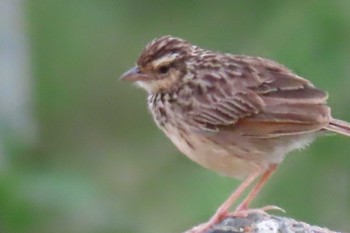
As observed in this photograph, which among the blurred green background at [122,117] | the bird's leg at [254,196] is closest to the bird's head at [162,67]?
the bird's leg at [254,196]

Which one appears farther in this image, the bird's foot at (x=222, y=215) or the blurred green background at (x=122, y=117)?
the blurred green background at (x=122, y=117)

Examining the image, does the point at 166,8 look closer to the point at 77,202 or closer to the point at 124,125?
the point at 124,125

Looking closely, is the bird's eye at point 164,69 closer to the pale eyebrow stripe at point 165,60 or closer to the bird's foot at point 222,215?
the pale eyebrow stripe at point 165,60

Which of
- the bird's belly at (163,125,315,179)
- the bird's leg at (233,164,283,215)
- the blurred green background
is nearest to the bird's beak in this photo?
the bird's belly at (163,125,315,179)

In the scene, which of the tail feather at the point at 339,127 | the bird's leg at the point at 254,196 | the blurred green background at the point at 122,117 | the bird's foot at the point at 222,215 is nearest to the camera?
the bird's foot at the point at 222,215

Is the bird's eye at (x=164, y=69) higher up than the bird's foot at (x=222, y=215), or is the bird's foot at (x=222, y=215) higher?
the bird's eye at (x=164, y=69)

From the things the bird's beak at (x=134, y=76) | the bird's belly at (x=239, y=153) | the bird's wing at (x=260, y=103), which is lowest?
the bird's belly at (x=239, y=153)

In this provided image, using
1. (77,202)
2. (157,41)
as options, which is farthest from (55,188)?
(157,41)
